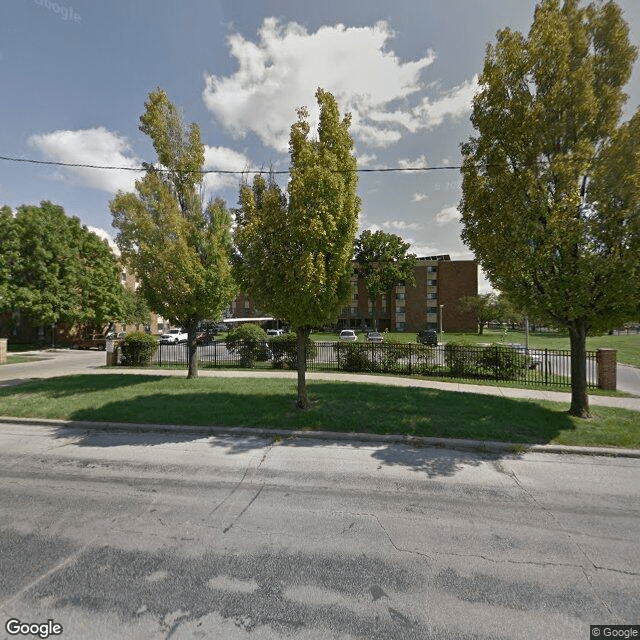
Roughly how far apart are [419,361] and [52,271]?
28343 millimetres

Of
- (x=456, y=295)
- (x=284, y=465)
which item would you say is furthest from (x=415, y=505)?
(x=456, y=295)

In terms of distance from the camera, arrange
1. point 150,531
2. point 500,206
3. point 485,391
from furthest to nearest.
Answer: point 485,391 → point 500,206 → point 150,531

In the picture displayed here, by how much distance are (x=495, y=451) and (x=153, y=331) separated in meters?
48.8

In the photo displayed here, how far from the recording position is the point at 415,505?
4195 mm

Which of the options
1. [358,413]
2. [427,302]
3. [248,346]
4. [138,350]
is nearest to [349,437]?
[358,413]

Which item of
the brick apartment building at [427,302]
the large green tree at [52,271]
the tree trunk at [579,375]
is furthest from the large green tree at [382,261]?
the tree trunk at [579,375]

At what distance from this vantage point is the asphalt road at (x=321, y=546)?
2.57 m

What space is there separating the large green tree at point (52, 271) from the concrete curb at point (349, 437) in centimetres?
2119

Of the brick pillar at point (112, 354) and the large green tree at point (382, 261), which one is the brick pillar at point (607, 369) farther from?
the large green tree at point (382, 261)

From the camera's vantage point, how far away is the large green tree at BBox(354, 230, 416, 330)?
49.3m

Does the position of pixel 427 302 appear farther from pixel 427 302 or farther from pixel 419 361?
pixel 419 361

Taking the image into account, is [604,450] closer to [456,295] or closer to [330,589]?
[330,589]

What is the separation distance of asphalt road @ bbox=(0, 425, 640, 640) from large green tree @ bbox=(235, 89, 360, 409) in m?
3.27

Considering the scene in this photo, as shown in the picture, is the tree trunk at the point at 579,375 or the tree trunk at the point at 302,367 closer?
the tree trunk at the point at 579,375
